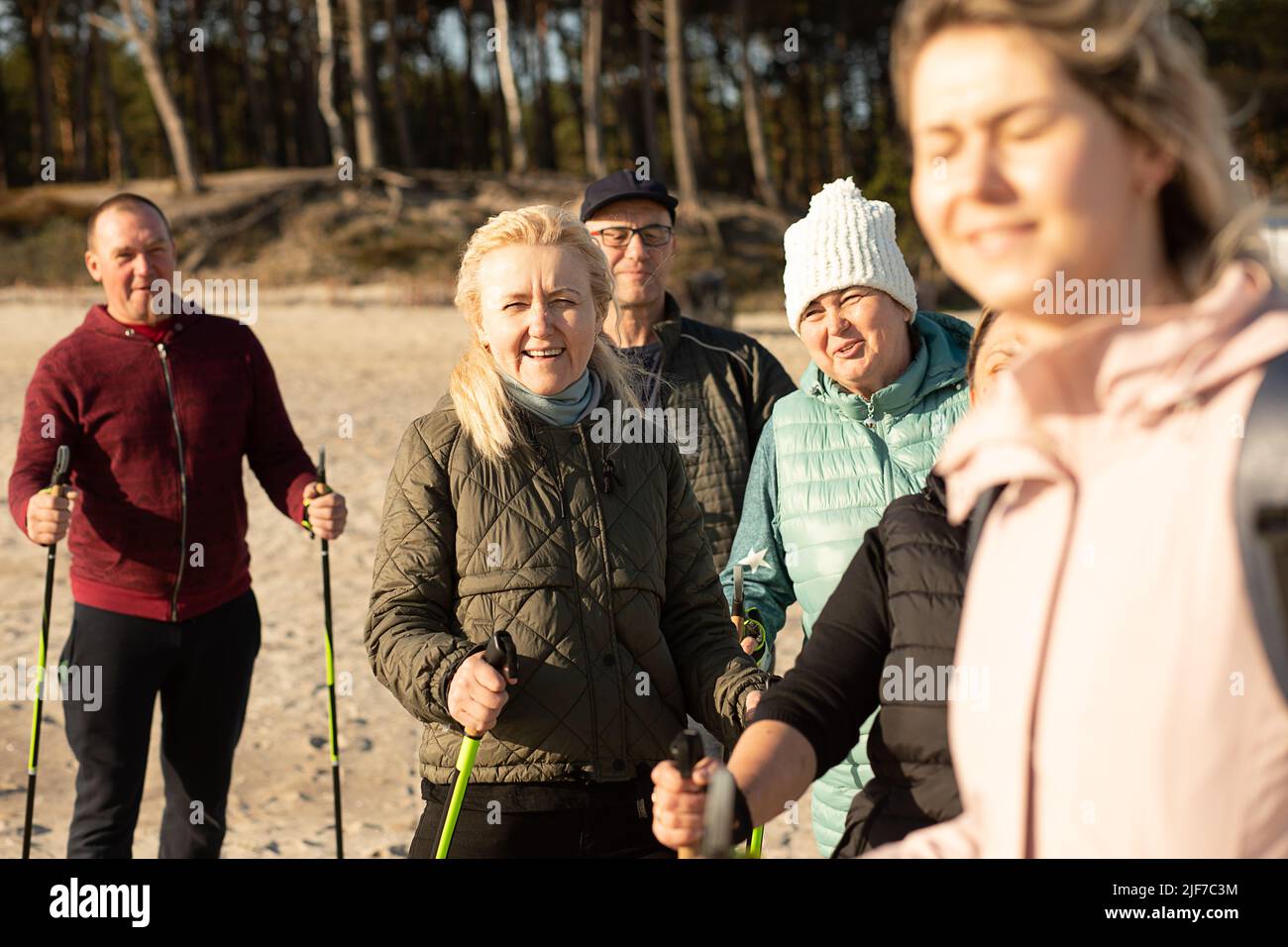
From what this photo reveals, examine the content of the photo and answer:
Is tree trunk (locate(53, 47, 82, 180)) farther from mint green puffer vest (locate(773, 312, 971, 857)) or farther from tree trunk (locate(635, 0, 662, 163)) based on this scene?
mint green puffer vest (locate(773, 312, 971, 857))

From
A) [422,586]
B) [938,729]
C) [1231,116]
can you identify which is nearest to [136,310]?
[422,586]

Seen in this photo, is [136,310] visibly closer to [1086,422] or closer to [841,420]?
[841,420]

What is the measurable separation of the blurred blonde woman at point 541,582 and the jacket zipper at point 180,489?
5.91 ft

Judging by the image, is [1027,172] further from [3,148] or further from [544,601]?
[3,148]

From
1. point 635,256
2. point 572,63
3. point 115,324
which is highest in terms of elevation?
point 572,63

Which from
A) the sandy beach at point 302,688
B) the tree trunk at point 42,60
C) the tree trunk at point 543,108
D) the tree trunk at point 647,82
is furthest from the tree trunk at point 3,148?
the sandy beach at point 302,688

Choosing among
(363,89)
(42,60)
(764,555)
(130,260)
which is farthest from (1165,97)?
(42,60)

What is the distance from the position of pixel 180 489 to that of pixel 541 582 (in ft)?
7.09

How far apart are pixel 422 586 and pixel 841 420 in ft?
4.04

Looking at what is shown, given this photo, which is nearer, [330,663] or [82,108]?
[330,663]

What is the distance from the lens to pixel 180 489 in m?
5.12

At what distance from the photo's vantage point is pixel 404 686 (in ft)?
10.5

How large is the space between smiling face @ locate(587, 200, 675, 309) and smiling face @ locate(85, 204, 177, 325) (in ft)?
4.70

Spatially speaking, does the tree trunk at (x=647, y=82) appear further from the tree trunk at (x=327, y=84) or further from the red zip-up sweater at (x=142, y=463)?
the red zip-up sweater at (x=142, y=463)
